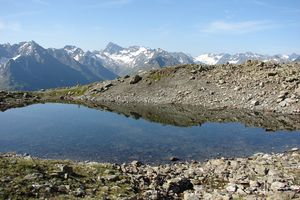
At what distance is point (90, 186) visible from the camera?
871 inches

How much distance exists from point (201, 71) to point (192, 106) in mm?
19432

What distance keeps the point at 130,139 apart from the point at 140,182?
28.1m

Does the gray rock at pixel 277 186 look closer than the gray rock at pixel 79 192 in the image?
No

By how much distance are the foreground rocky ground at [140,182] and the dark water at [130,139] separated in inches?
496

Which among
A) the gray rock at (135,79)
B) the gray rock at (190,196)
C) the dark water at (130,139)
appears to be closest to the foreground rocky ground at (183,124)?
the gray rock at (190,196)

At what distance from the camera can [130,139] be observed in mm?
52531

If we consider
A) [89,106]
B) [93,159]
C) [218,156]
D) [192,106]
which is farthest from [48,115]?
[218,156]

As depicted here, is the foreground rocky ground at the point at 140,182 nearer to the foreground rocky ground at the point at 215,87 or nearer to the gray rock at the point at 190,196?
Answer: the gray rock at the point at 190,196

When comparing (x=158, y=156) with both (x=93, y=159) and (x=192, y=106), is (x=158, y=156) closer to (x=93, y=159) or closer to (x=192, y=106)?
(x=93, y=159)

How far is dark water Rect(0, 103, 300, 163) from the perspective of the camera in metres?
43.6

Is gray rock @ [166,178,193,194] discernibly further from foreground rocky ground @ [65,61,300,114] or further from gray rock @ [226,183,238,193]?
foreground rocky ground @ [65,61,300,114]

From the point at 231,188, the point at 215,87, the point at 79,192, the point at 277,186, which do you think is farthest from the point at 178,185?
the point at 215,87

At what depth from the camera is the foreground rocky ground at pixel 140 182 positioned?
797 inches

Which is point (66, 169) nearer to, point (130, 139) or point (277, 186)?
point (277, 186)
